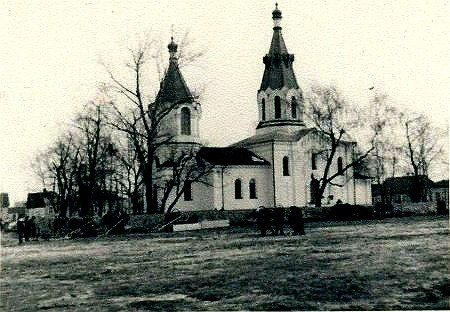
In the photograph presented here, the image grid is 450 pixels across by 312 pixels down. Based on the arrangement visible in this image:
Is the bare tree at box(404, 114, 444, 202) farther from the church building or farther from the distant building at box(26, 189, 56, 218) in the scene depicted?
the distant building at box(26, 189, 56, 218)

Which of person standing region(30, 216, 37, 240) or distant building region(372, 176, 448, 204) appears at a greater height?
distant building region(372, 176, 448, 204)

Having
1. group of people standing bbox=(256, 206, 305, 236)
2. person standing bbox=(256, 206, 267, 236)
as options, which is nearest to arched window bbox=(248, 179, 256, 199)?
group of people standing bbox=(256, 206, 305, 236)

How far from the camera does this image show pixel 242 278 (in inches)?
530

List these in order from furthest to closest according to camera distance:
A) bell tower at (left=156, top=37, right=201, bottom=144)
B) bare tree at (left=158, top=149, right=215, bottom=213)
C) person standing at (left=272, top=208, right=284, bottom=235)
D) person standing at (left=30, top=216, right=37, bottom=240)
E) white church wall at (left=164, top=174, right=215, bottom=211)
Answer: white church wall at (left=164, top=174, right=215, bottom=211) → bell tower at (left=156, top=37, right=201, bottom=144) → bare tree at (left=158, top=149, right=215, bottom=213) → person standing at (left=30, top=216, right=37, bottom=240) → person standing at (left=272, top=208, right=284, bottom=235)

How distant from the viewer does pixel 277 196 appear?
57.3m

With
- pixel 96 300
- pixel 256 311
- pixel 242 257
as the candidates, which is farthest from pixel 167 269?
pixel 256 311

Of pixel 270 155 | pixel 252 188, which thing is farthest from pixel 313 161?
pixel 252 188

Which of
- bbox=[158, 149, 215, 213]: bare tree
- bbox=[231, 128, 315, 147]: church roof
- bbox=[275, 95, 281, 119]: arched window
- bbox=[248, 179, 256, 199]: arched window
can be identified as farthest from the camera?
bbox=[275, 95, 281, 119]: arched window

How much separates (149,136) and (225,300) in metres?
29.2

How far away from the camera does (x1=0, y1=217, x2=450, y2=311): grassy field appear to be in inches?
417

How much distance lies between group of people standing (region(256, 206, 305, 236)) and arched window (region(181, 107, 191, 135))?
88.2 feet

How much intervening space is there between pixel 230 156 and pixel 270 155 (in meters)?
3.79

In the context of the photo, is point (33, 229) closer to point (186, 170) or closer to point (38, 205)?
point (186, 170)

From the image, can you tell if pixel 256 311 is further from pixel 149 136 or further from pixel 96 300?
pixel 149 136
